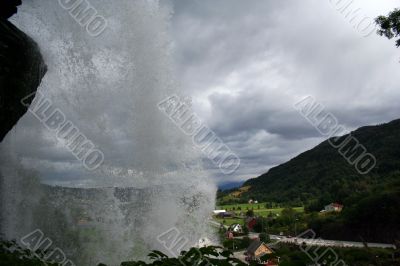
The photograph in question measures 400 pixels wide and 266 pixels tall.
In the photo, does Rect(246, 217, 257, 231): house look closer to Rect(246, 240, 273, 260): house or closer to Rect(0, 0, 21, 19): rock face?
Rect(246, 240, 273, 260): house

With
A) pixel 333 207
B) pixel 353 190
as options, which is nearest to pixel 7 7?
pixel 333 207

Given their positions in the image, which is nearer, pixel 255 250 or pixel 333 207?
pixel 255 250

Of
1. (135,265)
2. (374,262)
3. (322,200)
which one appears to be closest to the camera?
(135,265)

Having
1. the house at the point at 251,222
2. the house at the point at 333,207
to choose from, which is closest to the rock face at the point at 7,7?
the house at the point at 251,222

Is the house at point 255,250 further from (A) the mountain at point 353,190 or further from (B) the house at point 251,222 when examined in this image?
(B) the house at point 251,222

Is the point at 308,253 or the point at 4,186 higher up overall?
the point at 308,253

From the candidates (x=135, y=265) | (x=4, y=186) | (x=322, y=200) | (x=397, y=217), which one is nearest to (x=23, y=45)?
(x=4, y=186)

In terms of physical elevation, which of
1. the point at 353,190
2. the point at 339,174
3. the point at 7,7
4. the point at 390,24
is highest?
the point at 339,174

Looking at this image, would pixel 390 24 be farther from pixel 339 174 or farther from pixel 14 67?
pixel 339 174

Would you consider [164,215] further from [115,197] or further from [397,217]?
[397,217]
